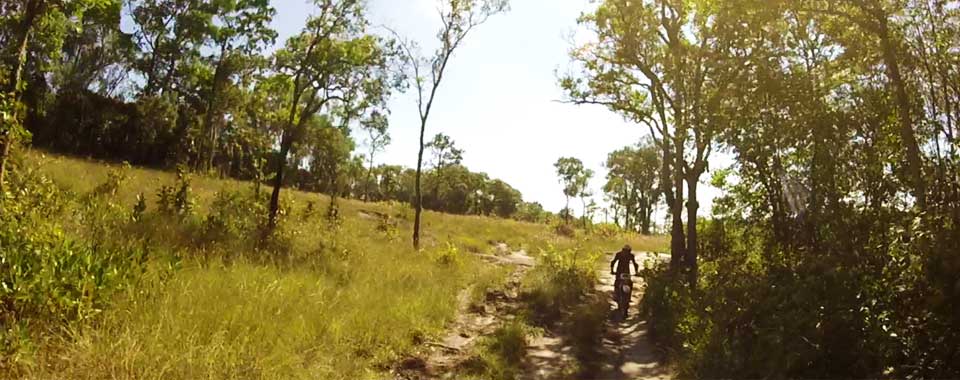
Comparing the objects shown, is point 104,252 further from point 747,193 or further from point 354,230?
point 354,230

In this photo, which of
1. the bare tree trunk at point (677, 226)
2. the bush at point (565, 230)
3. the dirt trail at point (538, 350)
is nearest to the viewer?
the dirt trail at point (538, 350)

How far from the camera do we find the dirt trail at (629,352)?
795cm

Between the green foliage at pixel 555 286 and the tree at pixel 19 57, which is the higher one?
the tree at pixel 19 57

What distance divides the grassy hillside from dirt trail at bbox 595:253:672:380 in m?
2.98

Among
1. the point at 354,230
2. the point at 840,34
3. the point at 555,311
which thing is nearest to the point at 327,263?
the point at 555,311

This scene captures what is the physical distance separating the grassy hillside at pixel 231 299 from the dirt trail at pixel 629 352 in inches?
117

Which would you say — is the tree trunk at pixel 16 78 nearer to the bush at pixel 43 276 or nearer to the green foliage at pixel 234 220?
the bush at pixel 43 276

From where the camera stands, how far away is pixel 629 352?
9281 millimetres

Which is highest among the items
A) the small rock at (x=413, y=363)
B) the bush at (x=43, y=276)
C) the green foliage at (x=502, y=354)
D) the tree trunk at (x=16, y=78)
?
the tree trunk at (x=16, y=78)

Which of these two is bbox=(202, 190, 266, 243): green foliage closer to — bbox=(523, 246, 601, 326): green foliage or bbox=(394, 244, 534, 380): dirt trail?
bbox=(394, 244, 534, 380): dirt trail

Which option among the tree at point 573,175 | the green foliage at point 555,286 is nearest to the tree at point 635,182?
the tree at point 573,175

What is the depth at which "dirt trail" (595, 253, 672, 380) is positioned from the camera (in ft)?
26.1

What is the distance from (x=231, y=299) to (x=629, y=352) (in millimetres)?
6508

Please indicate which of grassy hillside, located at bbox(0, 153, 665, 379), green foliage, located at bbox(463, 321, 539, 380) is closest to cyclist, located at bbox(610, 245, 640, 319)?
grassy hillside, located at bbox(0, 153, 665, 379)
